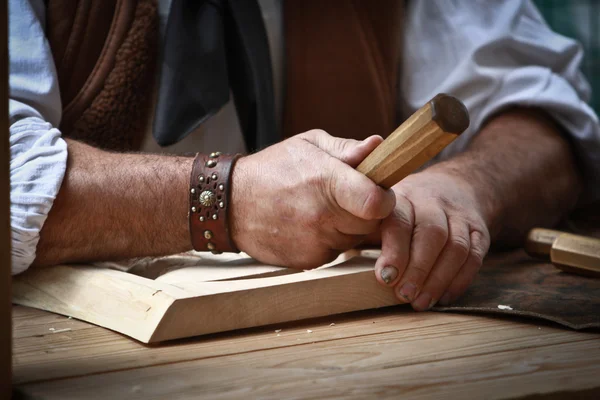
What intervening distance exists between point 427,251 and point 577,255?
1.05 feet

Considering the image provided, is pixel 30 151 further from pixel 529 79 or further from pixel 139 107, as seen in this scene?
pixel 529 79

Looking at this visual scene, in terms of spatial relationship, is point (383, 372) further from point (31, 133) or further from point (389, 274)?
point (31, 133)

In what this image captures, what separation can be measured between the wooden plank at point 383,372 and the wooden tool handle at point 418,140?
221 millimetres

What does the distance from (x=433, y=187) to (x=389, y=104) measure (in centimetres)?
70

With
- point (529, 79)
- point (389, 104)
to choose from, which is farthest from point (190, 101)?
point (529, 79)

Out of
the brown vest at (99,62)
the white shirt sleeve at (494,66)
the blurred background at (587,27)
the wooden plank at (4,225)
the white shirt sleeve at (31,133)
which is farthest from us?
the blurred background at (587,27)

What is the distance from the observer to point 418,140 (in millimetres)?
892

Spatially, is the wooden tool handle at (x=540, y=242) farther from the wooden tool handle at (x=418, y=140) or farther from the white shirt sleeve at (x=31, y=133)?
the white shirt sleeve at (x=31, y=133)

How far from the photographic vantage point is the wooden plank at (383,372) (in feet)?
2.37

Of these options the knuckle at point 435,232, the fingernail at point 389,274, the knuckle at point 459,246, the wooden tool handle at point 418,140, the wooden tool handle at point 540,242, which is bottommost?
the wooden tool handle at point 540,242

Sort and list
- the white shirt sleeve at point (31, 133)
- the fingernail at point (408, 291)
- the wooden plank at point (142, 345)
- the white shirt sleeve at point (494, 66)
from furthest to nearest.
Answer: the white shirt sleeve at point (494, 66) < the white shirt sleeve at point (31, 133) < the fingernail at point (408, 291) < the wooden plank at point (142, 345)

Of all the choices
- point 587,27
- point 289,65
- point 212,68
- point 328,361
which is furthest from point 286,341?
point 587,27

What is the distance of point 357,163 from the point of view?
104 centimetres

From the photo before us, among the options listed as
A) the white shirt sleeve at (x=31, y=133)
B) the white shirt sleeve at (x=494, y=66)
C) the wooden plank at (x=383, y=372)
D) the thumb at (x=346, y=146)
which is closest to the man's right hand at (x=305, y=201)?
the thumb at (x=346, y=146)
